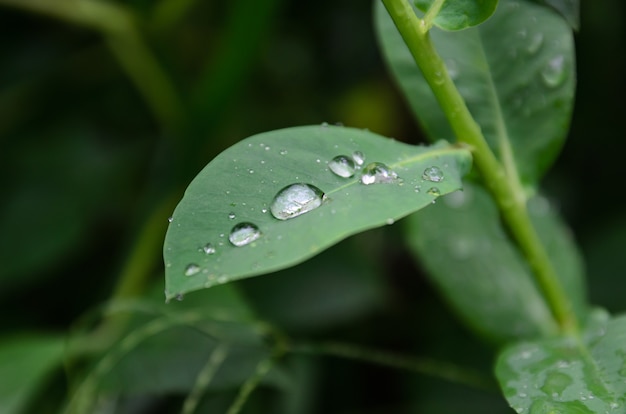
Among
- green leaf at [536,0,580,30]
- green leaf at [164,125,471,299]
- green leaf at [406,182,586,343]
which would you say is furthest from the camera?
green leaf at [406,182,586,343]

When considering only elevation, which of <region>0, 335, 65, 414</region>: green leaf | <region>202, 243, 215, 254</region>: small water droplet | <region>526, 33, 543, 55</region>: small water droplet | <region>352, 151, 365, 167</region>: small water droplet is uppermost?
<region>202, 243, 215, 254</region>: small water droplet

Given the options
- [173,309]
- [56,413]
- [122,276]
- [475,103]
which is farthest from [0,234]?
[475,103]

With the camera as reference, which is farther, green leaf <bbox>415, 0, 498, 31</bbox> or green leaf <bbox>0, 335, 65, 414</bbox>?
green leaf <bbox>0, 335, 65, 414</bbox>

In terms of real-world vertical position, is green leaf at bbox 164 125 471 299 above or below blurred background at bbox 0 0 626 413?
above

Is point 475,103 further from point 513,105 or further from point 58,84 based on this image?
point 58,84

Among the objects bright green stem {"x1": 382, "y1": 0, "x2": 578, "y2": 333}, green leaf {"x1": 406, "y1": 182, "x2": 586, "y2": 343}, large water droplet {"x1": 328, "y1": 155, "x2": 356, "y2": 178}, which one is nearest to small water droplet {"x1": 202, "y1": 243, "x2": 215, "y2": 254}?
large water droplet {"x1": 328, "y1": 155, "x2": 356, "y2": 178}

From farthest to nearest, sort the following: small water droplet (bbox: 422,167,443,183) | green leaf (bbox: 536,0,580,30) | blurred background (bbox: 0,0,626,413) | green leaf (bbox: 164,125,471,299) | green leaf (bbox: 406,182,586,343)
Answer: blurred background (bbox: 0,0,626,413) → green leaf (bbox: 406,182,586,343) → green leaf (bbox: 536,0,580,30) → small water droplet (bbox: 422,167,443,183) → green leaf (bbox: 164,125,471,299)

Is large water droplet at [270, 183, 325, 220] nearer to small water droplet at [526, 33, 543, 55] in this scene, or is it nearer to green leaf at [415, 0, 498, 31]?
green leaf at [415, 0, 498, 31]

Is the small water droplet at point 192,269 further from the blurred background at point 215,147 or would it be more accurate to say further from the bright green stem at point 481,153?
the blurred background at point 215,147
